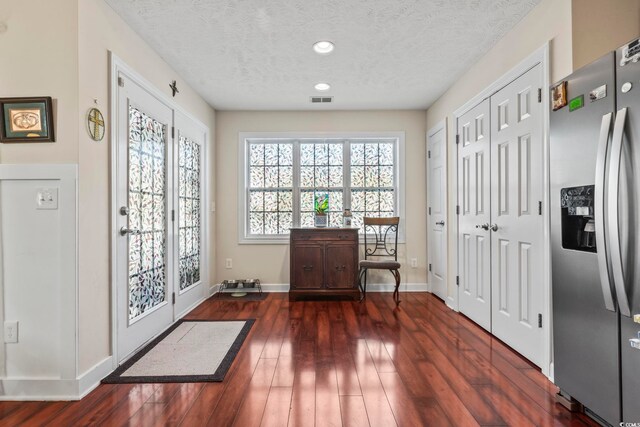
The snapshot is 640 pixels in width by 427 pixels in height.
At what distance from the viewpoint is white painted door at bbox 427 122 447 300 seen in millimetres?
3855

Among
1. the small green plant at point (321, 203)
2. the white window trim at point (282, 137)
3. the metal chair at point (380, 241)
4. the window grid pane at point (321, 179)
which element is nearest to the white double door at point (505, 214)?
the metal chair at point (380, 241)

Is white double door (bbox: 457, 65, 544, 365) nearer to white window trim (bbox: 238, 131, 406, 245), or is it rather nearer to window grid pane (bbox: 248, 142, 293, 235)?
white window trim (bbox: 238, 131, 406, 245)

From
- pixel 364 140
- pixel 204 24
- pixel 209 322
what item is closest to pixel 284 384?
pixel 209 322

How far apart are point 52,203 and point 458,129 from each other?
349 centimetres

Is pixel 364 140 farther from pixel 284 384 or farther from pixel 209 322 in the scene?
pixel 284 384

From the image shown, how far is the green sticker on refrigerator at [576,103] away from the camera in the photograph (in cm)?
160

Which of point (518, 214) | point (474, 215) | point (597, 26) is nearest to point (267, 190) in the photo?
point (474, 215)

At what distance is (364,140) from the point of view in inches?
180

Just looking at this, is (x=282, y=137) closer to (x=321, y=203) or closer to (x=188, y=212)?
(x=321, y=203)

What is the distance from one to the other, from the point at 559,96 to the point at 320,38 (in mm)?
1715

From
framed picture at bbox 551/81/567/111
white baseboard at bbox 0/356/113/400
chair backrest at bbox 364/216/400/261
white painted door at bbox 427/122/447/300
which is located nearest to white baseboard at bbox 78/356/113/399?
white baseboard at bbox 0/356/113/400

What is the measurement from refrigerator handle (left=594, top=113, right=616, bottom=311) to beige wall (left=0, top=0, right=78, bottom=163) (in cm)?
269

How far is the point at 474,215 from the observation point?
3.14m

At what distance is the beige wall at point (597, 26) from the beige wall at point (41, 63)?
2899 mm
